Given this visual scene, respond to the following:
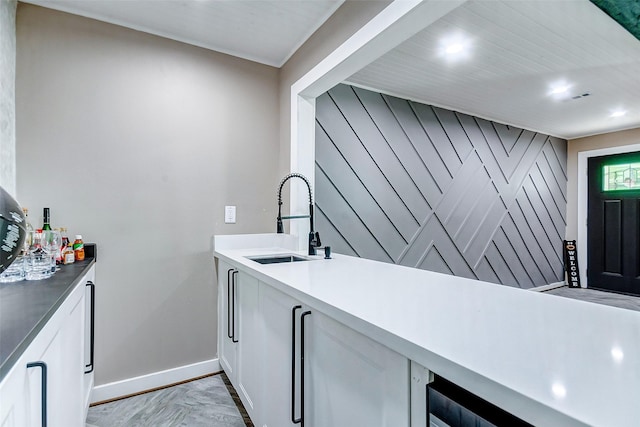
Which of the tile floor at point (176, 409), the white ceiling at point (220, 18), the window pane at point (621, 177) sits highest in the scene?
the white ceiling at point (220, 18)

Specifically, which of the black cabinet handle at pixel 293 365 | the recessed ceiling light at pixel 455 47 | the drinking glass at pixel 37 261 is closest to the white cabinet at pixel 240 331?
the black cabinet handle at pixel 293 365

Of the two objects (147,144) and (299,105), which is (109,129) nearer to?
(147,144)

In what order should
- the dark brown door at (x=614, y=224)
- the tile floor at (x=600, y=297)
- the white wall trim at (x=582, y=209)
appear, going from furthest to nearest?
1. the white wall trim at (x=582, y=209)
2. the dark brown door at (x=614, y=224)
3. the tile floor at (x=600, y=297)

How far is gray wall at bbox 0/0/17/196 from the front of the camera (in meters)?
1.61

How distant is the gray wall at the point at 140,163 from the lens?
185 cm

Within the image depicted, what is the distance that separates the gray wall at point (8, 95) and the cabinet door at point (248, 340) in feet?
4.34

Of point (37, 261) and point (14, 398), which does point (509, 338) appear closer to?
point (14, 398)

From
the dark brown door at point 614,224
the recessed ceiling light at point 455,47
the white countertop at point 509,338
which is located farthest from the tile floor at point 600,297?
the white countertop at point 509,338

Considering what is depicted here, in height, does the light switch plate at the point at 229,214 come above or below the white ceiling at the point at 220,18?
below

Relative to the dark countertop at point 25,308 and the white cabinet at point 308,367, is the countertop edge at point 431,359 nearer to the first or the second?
the white cabinet at point 308,367

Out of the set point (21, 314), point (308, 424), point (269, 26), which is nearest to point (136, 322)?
point (21, 314)

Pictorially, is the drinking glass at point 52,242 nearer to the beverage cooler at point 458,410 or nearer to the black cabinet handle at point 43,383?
the black cabinet handle at point 43,383

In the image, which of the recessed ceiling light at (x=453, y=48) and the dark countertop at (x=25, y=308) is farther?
the recessed ceiling light at (x=453, y=48)

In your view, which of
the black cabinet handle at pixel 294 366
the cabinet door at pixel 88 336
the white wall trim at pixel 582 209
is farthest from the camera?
the white wall trim at pixel 582 209
